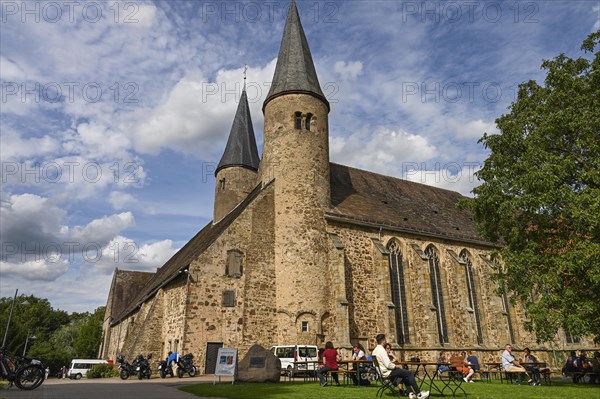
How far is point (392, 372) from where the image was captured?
29.8 ft

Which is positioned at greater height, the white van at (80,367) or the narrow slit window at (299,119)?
the narrow slit window at (299,119)

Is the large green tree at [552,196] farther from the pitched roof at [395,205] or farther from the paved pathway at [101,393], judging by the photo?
the paved pathway at [101,393]

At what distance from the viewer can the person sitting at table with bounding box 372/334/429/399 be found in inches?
343

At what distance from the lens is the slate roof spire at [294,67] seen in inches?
974

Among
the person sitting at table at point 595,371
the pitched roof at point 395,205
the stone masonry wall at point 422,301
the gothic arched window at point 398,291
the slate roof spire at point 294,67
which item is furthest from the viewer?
the slate roof spire at point 294,67

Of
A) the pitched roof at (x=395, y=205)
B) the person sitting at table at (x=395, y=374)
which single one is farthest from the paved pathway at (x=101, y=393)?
the pitched roof at (x=395, y=205)

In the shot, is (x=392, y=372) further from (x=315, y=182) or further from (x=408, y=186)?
(x=408, y=186)

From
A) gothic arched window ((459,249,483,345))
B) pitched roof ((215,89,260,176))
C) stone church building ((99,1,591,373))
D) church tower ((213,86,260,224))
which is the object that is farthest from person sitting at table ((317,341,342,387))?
pitched roof ((215,89,260,176))

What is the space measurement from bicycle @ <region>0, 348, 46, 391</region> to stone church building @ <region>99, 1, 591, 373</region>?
25.1 feet

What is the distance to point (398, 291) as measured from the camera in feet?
76.8

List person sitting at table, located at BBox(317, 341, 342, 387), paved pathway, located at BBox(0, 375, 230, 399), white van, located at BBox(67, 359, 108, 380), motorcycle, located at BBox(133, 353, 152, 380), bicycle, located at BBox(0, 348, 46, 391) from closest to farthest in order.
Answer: paved pathway, located at BBox(0, 375, 230, 399) < bicycle, located at BBox(0, 348, 46, 391) < person sitting at table, located at BBox(317, 341, 342, 387) < motorcycle, located at BBox(133, 353, 152, 380) < white van, located at BBox(67, 359, 108, 380)

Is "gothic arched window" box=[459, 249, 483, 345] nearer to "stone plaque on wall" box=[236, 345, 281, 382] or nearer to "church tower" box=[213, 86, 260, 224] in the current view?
"stone plaque on wall" box=[236, 345, 281, 382]

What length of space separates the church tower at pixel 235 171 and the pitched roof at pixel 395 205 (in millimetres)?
7977

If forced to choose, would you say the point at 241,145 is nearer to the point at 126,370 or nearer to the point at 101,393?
the point at 126,370
